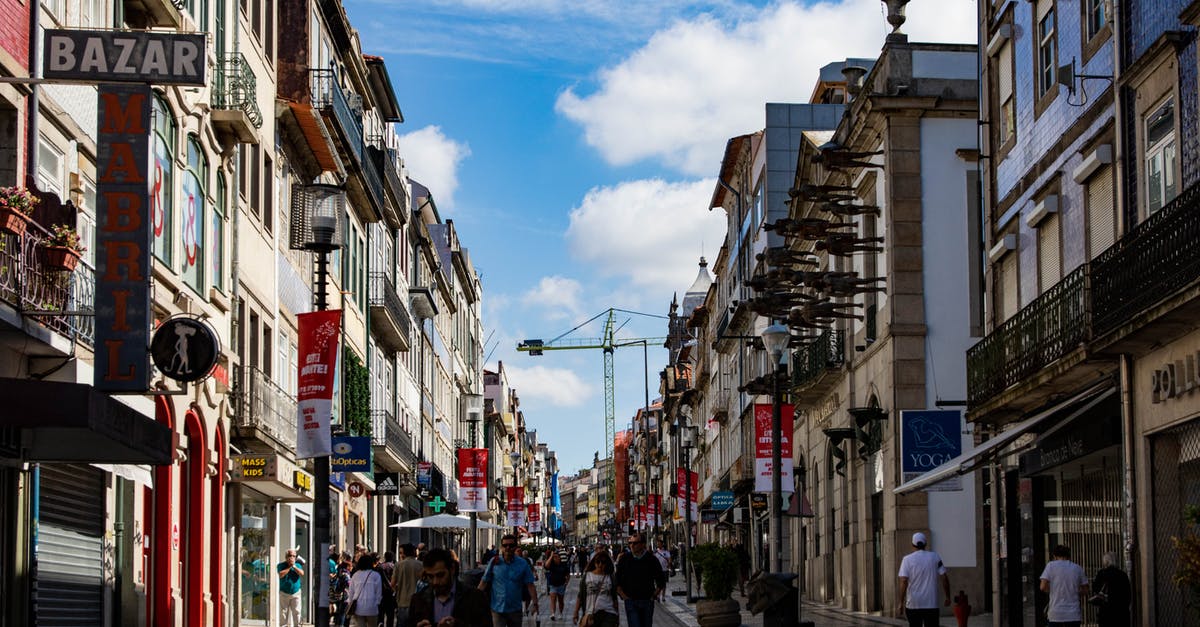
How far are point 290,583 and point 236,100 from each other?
9.03m

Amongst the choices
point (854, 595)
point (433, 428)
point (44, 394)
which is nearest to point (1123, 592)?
point (44, 394)

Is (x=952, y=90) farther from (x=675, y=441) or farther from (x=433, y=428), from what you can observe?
(x=675, y=441)

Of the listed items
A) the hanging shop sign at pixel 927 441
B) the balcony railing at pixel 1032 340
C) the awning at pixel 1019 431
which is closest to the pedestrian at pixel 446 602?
the balcony railing at pixel 1032 340

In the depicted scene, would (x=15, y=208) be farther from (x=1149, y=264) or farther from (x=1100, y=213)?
(x=1100, y=213)

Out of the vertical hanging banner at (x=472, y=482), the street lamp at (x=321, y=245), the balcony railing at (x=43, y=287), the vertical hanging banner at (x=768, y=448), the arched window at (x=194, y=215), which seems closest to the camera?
the balcony railing at (x=43, y=287)

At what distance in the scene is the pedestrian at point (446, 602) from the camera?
1145 centimetres

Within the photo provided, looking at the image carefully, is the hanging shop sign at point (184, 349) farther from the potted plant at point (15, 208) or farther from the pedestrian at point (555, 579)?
the pedestrian at point (555, 579)

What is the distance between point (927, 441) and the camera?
26.2 m

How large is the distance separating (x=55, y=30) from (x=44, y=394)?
3495 millimetres

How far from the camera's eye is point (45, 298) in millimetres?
16891

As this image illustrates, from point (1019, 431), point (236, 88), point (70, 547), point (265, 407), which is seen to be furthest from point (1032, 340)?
point (265, 407)

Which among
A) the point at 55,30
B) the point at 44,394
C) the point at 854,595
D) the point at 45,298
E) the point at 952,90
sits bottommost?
the point at 854,595

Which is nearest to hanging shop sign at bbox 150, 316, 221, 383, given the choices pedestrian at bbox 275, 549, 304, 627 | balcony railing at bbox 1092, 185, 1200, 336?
balcony railing at bbox 1092, 185, 1200, 336

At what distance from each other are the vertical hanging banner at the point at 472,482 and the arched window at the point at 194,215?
13630 millimetres
